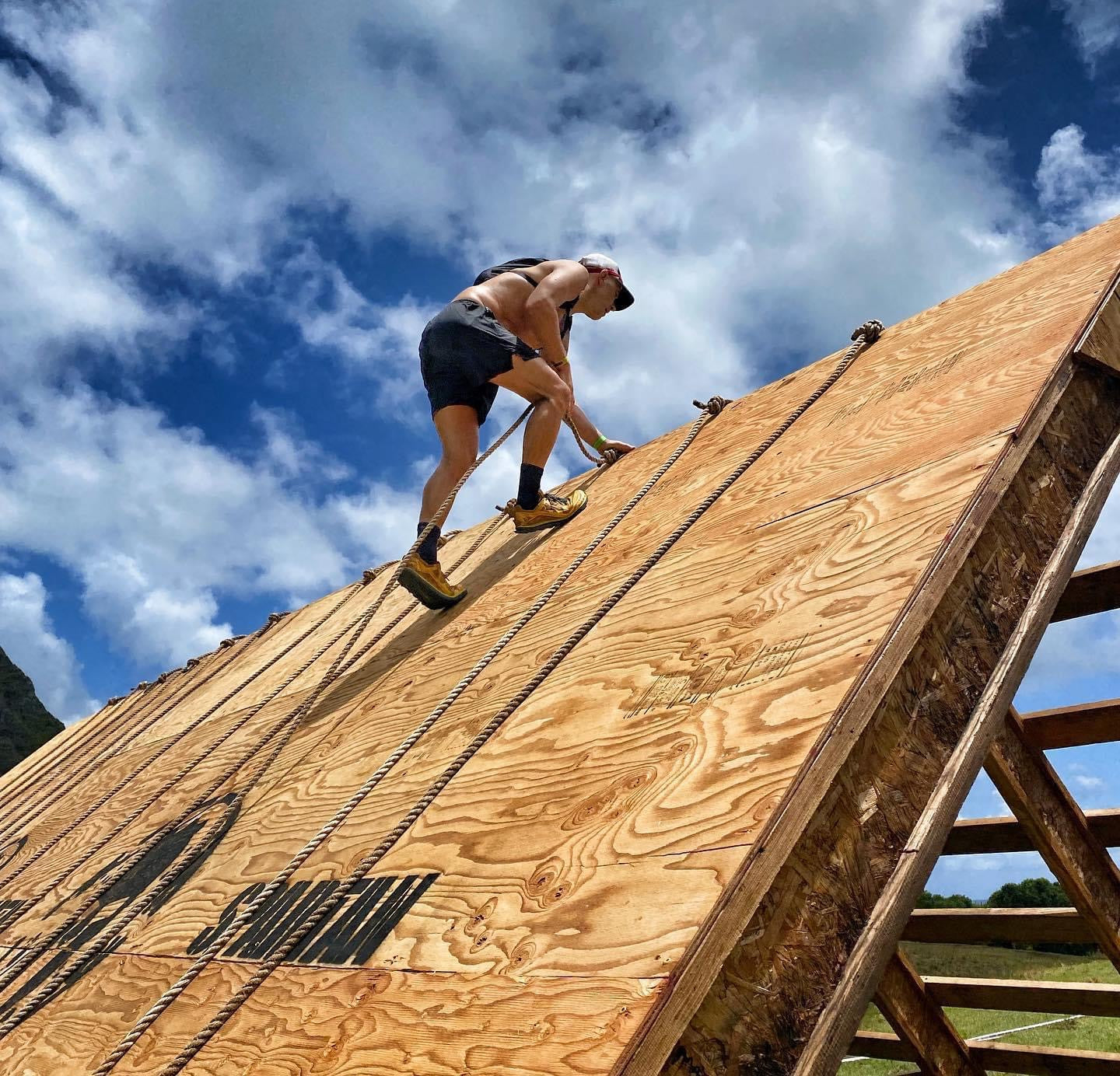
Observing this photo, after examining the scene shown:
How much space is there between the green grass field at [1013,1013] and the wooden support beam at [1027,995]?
1.12m

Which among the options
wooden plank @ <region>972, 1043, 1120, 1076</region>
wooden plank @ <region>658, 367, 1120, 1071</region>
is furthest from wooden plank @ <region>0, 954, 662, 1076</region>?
wooden plank @ <region>972, 1043, 1120, 1076</region>

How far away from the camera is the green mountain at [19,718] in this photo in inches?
771

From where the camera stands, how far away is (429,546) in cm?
326

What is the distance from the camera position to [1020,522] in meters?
1.47

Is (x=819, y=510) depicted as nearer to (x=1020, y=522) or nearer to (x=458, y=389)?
(x=1020, y=522)

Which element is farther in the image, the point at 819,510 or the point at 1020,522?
the point at 819,510

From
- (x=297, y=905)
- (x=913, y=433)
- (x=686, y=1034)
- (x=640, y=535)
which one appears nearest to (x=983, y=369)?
(x=913, y=433)

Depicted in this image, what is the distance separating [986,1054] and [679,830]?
273 cm

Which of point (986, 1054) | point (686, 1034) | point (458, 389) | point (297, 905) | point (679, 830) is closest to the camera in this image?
point (686, 1034)

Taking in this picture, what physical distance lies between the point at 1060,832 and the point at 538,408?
6.74 ft

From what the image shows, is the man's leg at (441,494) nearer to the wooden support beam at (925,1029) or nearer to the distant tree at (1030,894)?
the wooden support beam at (925,1029)

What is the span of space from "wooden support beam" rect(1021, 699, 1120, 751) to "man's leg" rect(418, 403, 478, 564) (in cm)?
203

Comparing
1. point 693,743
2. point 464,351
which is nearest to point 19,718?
point 464,351

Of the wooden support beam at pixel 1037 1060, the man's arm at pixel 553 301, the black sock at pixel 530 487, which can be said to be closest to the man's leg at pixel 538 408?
the black sock at pixel 530 487
